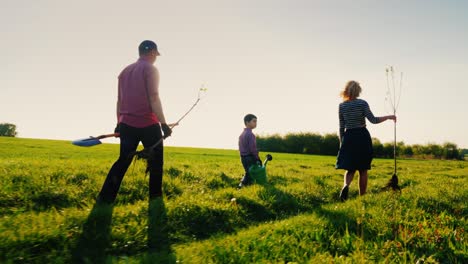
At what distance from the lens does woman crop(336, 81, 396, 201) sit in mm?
6758

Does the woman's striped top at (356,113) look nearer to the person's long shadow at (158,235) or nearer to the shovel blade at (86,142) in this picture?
the person's long shadow at (158,235)

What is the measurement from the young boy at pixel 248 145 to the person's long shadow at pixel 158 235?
13.0 feet

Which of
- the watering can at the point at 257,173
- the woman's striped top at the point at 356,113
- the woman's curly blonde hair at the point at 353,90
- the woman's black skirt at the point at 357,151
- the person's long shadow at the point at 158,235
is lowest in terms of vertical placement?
the person's long shadow at the point at 158,235

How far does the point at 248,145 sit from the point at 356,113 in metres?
3.12

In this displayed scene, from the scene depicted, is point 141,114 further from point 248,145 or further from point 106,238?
point 248,145

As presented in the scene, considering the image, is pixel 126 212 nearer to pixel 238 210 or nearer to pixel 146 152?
pixel 146 152

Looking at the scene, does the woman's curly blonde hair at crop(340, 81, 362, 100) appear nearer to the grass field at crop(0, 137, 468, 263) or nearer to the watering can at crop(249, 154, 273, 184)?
the grass field at crop(0, 137, 468, 263)

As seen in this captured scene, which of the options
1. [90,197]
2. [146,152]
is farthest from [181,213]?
[90,197]

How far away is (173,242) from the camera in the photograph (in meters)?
4.02

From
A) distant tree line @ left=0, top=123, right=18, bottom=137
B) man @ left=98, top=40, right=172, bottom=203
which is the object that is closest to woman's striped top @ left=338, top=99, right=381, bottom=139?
man @ left=98, top=40, right=172, bottom=203

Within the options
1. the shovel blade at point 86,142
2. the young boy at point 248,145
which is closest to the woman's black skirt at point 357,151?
the young boy at point 248,145

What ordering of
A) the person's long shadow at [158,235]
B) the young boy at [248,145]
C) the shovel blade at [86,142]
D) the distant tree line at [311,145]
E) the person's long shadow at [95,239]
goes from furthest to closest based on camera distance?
the distant tree line at [311,145] < the young boy at [248,145] < the shovel blade at [86,142] < the person's long shadow at [95,239] < the person's long shadow at [158,235]

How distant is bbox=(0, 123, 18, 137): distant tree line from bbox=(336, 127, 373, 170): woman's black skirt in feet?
321

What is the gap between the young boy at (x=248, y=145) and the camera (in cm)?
888
